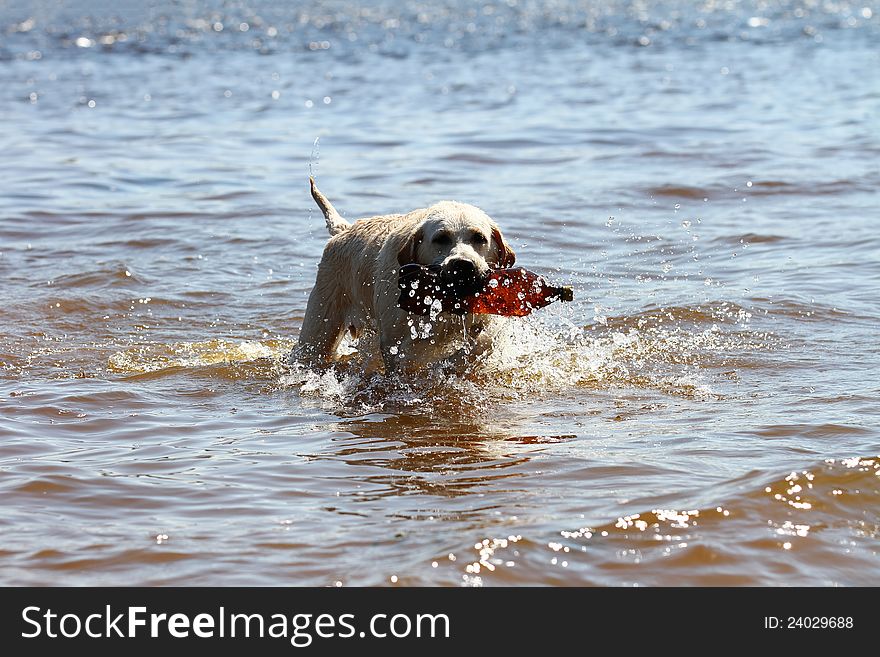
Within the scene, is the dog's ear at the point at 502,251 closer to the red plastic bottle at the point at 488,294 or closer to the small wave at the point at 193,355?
Result: the red plastic bottle at the point at 488,294

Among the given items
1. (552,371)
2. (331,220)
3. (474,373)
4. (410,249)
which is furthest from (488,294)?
(331,220)

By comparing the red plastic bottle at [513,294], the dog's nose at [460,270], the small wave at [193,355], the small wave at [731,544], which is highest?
the dog's nose at [460,270]

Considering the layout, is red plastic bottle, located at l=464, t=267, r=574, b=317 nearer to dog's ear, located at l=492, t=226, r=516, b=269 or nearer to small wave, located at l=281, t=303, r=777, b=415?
dog's ear, located at l=492, t=226, r=516, b=269

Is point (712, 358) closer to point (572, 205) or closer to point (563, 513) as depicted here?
point (563, 513)

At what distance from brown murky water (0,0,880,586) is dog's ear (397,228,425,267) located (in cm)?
74

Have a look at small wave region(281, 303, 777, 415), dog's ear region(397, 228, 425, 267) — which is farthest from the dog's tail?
dog's ear region(397, 228, 425, 267)

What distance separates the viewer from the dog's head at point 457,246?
6.95 metres

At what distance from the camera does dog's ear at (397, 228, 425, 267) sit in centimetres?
729

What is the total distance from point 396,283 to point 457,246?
1.97 feet

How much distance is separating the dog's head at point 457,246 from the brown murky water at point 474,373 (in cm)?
77

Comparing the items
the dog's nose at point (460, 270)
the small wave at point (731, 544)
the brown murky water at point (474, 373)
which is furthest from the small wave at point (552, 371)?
the small wave at point (731, 544)

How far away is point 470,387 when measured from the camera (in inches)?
301
